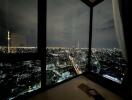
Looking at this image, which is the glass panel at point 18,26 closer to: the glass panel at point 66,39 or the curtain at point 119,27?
the glass panel at point 66,39

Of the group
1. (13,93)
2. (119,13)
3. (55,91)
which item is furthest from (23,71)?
(119,13)

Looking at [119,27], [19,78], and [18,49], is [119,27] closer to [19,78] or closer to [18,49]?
[18,49]

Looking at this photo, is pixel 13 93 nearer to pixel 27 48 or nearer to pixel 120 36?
pixel 27 48

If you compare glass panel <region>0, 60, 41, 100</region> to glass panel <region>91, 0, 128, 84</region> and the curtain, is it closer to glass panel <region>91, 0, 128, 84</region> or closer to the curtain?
the curtain

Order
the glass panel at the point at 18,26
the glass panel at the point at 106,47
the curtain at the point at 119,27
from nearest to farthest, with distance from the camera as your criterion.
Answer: the glass panel at the point at 18,26
the curtain at the point at 119,27
the glass panel at the point at 106,47

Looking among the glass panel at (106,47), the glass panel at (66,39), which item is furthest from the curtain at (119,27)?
the glass panel at (66,39)

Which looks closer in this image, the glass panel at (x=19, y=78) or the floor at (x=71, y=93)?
the glass panel at (x=19, y=78)
